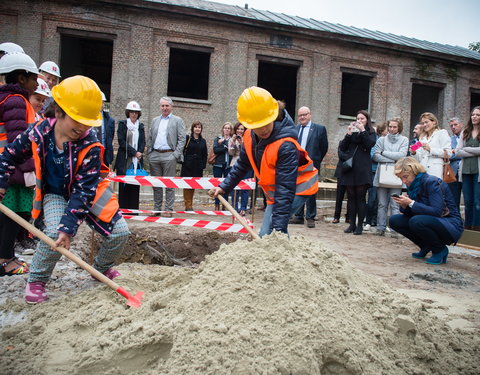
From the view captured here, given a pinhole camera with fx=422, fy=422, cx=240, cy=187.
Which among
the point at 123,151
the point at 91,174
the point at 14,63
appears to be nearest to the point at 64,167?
the point at 91,174

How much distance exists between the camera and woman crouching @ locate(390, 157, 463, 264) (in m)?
5.39

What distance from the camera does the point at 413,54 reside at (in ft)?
61.7

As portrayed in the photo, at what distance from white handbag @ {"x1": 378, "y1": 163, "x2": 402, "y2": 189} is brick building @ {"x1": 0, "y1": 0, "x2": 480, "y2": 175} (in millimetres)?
9923

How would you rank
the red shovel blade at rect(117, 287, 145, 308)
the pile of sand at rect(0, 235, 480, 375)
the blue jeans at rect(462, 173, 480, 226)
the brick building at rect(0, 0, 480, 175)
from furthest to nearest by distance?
the brick building at rect(0, 0, 480, 175) < the blue jeans at rect(462, 173, 480, 226) < the red shovel blade at rect(117, 287, 145, 308) < the pile of sand at rect(0, 235, 480, 375)

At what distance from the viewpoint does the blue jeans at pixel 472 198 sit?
6.78 metres

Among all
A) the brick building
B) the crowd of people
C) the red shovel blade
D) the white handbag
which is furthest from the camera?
the brick building

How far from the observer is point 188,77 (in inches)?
950

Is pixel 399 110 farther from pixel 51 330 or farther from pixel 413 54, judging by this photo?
pixel 51 330

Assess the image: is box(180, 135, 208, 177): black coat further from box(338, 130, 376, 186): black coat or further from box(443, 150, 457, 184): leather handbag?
box(443, 150, 457, 184): leather handbag

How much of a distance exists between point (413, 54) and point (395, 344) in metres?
18.9

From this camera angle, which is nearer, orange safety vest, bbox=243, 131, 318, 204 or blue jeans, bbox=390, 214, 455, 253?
orange safety vest, bbox=243, 131, 318, 204

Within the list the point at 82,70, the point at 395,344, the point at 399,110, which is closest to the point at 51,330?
the point at 395,344

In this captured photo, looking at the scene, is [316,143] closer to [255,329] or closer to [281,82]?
[255,329]

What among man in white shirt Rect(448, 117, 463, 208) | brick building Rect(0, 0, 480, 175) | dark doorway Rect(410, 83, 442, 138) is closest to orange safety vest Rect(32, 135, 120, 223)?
man in white shirt Rect(448, 117, 463, 208)
